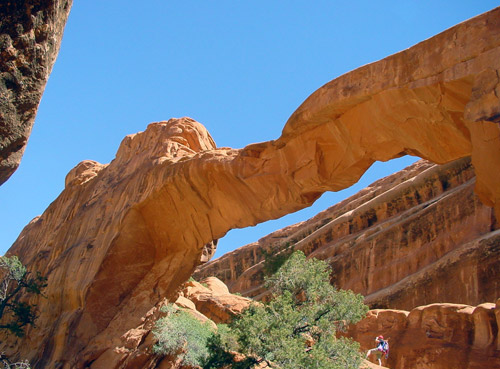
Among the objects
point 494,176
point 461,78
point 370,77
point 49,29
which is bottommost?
point 49,29

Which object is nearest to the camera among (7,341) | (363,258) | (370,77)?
(370,77)

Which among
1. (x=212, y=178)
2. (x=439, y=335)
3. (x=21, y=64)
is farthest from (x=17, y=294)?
(x=21, y=64)

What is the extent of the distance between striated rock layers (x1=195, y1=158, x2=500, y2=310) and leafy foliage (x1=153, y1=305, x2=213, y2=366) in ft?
12.1

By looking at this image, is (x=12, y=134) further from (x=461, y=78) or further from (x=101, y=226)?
(x=101, y=226)

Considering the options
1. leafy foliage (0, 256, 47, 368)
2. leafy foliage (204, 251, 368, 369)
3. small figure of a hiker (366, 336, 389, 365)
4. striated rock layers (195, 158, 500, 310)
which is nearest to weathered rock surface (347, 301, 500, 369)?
small figure of a hiker (366, 336, 389, 365)

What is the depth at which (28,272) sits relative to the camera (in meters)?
19.7

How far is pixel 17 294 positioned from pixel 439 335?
15456mm

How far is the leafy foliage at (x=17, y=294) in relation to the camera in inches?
683

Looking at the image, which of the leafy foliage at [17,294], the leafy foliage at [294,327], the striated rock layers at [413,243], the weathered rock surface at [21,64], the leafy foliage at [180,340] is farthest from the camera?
the striated rock layers at [413,243]

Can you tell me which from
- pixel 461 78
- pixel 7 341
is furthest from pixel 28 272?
pixel 461 78

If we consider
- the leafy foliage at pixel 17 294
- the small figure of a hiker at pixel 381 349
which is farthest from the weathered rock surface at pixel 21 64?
the small figure of a hiker at pixel 381 349

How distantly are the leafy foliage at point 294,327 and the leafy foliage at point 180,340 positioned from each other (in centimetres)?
80

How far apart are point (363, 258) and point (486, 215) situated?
23.0ft

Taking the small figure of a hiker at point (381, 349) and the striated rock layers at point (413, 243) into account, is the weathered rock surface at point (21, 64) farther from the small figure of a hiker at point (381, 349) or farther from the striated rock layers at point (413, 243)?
the small figure of a hiker at point (381, 349)
